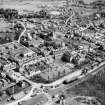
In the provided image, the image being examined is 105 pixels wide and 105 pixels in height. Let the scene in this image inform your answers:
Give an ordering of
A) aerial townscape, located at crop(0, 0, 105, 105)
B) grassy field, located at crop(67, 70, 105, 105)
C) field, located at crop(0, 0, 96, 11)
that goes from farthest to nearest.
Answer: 1. field, located at crop(0, 0, 96, 11)
2. grassy field, located at crop(67, 70, 105, 105)
3. aerial townscape, located at crop(0, 0, 105, 105)

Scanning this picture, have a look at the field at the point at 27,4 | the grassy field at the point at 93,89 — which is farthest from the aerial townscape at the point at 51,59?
the field at the point at 27,4

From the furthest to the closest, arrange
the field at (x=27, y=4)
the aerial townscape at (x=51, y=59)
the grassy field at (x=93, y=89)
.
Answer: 1. the field at (x=27, y=4)
2. the grassy field at (x=93, y=89)
3. the aerial townscape at (x=51, y=59)

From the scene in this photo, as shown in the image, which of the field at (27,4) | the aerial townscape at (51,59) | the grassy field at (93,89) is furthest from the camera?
the field at (27,4)

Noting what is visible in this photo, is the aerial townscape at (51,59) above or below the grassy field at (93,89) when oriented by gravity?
above

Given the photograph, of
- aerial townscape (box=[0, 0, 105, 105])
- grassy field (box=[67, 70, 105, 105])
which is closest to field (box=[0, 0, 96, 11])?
aerial townscape (box=[0, 0, 105, 105])

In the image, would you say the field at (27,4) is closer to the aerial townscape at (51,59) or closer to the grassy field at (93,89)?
the aerial townscape at (51,59)

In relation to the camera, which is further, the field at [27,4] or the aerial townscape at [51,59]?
the field at [27,4]

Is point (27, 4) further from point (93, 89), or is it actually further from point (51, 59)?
point (93, 89)

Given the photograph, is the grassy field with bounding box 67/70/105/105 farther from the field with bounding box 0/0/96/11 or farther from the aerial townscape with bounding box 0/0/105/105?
the field with bounding box 0/0/96/11

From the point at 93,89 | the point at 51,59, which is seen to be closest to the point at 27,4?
the point at 51,59
